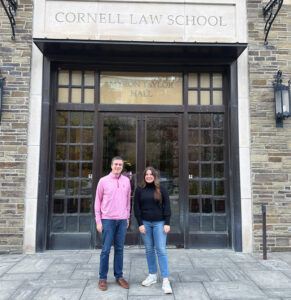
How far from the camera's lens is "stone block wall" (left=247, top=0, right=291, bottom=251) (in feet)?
23.2

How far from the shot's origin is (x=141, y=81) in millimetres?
7695

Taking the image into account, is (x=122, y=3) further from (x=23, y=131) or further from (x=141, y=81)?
(x=23, y=131)

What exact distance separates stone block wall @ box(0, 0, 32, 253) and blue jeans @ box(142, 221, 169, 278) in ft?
10.0

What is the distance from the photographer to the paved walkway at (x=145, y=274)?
4.77 m

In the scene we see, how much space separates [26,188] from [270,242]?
4817 mm

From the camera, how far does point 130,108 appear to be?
7.49m

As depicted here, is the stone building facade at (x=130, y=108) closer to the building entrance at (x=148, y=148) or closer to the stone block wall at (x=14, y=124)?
the stone block wall at (x=14, y=124)

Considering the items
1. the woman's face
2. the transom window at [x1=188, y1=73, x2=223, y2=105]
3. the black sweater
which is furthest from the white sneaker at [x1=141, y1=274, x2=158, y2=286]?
the transom window at [x1=188, y1=73, x2=223, y2=105]

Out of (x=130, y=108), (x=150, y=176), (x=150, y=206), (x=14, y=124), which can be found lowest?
(x=150, y=206)

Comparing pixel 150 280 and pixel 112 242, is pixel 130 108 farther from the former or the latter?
pixel 150 280

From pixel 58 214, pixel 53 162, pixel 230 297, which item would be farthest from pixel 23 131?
pixel 230 297

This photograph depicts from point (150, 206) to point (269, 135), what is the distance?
A: 11.3 feet

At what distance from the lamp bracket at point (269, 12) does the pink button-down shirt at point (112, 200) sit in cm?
446

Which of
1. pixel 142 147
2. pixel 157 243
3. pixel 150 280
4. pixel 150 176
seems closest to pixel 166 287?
pixel 150 280
